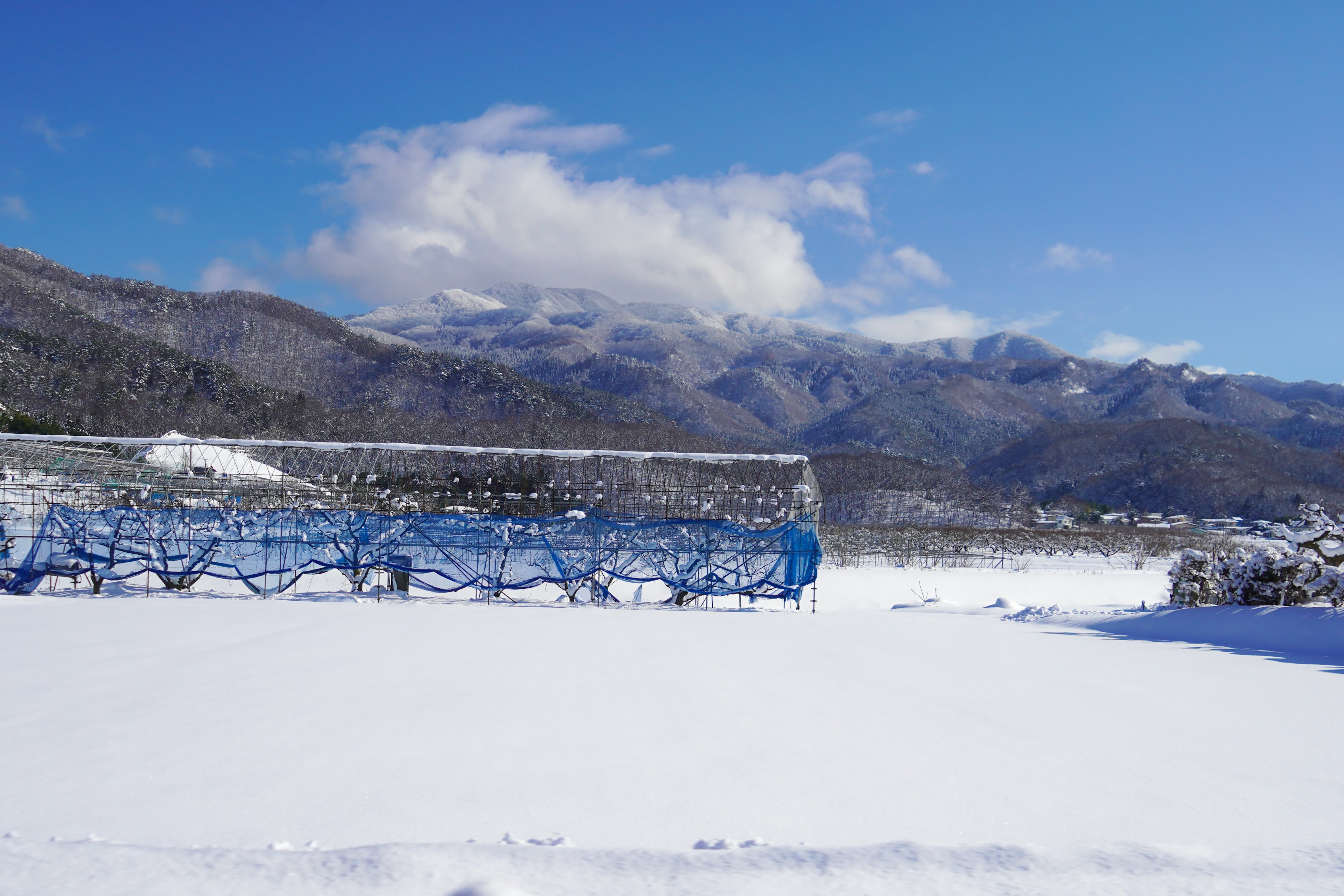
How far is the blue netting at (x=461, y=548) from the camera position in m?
13.9

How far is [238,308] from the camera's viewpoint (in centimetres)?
10025

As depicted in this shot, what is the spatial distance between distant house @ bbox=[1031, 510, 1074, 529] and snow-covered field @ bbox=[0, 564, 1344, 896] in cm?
4220

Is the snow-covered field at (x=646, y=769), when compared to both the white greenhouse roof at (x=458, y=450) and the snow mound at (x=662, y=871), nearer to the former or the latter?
the snow mound at (x=662, y=871)

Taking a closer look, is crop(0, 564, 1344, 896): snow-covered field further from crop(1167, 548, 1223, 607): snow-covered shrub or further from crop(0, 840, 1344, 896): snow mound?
crop(1167, 548, 1223, 607): snow-covered shrub

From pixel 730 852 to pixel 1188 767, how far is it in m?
2.86

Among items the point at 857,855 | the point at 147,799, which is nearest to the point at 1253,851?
the point at 857,855

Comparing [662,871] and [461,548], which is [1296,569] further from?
[461,548]

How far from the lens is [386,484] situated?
2003cm

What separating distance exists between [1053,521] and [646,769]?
184 ft

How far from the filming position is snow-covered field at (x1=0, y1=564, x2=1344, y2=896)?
9.55ft

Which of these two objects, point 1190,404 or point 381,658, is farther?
point 1190,404

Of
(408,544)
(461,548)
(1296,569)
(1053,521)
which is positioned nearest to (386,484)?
(408,544)

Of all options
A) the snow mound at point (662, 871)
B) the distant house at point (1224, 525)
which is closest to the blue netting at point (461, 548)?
the snow mound at point (662, 871)

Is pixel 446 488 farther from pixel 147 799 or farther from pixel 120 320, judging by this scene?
pixel 120 320
